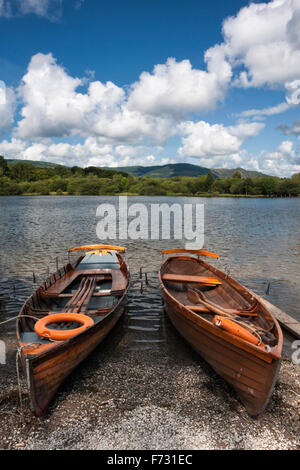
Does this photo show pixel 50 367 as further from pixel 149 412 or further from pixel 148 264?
pixel 148 264

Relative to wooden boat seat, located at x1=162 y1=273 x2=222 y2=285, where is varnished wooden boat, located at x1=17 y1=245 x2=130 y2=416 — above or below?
below

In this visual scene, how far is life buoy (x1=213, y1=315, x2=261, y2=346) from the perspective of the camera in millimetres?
6941

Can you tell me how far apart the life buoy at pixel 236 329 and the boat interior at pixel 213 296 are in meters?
0.49

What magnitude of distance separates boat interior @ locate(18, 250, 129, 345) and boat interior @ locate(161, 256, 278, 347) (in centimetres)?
258

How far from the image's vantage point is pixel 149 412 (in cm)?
677

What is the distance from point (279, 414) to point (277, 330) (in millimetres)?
1939

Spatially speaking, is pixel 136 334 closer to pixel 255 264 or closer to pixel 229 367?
pixel 229 367

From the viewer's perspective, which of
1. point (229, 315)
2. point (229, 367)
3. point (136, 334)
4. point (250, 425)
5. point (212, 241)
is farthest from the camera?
point (212, 241)
